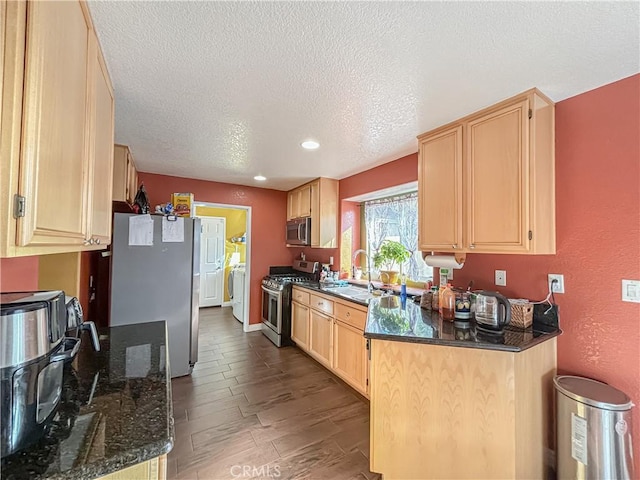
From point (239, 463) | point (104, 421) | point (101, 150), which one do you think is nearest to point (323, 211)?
point (101, 150)

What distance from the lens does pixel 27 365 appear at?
27.0 inches

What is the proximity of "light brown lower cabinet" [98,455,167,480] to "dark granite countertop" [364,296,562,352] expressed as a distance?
1058 mm

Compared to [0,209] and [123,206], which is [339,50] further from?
[123,206]

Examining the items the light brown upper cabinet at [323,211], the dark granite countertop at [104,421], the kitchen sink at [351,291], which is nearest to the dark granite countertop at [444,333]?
the kitchen sink at [351,291]

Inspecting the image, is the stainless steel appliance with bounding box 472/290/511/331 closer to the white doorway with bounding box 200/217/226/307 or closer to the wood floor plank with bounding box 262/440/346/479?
the wood floor plank with bounding box 262/440/346/479

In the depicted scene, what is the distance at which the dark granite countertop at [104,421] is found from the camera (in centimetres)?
66

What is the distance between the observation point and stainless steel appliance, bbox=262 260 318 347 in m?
3.74

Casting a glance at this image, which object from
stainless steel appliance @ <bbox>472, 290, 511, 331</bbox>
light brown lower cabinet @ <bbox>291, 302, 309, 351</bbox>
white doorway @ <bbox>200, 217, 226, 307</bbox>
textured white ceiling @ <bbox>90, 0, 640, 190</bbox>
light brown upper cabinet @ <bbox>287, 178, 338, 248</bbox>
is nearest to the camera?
textured white ceiling @ <bbox>90, 0, 640, 190</bbox>

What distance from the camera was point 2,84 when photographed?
599 millimetres

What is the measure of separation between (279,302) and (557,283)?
115 inches

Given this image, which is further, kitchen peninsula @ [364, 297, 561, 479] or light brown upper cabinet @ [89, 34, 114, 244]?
kitchen peninsula @ [364, 297, 561, 479]

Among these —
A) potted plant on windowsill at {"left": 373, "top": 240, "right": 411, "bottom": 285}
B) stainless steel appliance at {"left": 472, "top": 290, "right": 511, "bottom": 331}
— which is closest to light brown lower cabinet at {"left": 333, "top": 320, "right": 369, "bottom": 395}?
potted plant on windowsill at {"left": 373, "top": 240, "right": 411, "bottom": 285}

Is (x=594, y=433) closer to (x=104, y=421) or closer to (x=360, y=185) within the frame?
(x=104, y=421)

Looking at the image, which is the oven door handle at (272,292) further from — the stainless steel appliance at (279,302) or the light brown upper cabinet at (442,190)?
the light brown upper cabinet at (442,190)
